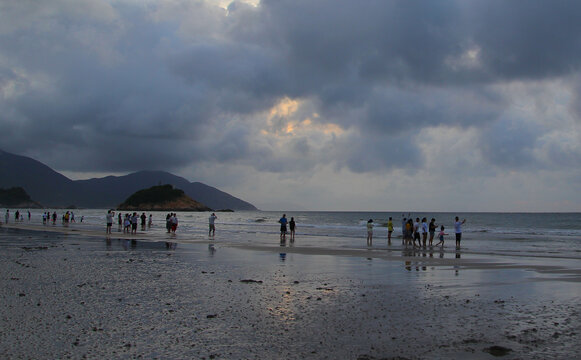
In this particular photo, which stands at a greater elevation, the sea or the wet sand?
the wet sand

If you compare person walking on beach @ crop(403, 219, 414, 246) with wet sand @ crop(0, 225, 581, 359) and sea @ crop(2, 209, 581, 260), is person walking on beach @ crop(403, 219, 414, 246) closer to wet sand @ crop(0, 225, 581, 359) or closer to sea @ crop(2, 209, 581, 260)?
sea @ crop(2, 209, 581, 260)

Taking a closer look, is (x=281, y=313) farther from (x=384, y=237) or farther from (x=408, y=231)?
(x=384, y=237)

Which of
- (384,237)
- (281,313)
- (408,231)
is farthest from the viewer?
(384,237)

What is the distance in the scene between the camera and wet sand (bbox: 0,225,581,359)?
6.89 meters

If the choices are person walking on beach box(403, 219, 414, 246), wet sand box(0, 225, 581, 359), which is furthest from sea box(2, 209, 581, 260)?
wet sand box(0, 225, 581, 359)

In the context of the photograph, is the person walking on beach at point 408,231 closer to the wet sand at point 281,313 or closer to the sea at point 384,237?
the sea at point 384,237

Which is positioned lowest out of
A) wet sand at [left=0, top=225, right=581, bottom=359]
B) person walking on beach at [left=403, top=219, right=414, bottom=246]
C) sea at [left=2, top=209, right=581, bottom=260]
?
sea at [left=2, top=209, right=581, bottom=260]

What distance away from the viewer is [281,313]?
9234 mm

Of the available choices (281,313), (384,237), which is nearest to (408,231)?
(384,237)

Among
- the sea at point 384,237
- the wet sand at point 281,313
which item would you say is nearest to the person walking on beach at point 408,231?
→ the sea at point 384,237

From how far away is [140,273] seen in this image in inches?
578

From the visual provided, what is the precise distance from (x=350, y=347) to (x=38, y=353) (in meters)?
4.68

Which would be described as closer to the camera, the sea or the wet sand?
the wet sand

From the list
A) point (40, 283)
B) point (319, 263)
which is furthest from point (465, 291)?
point (40, 283)
